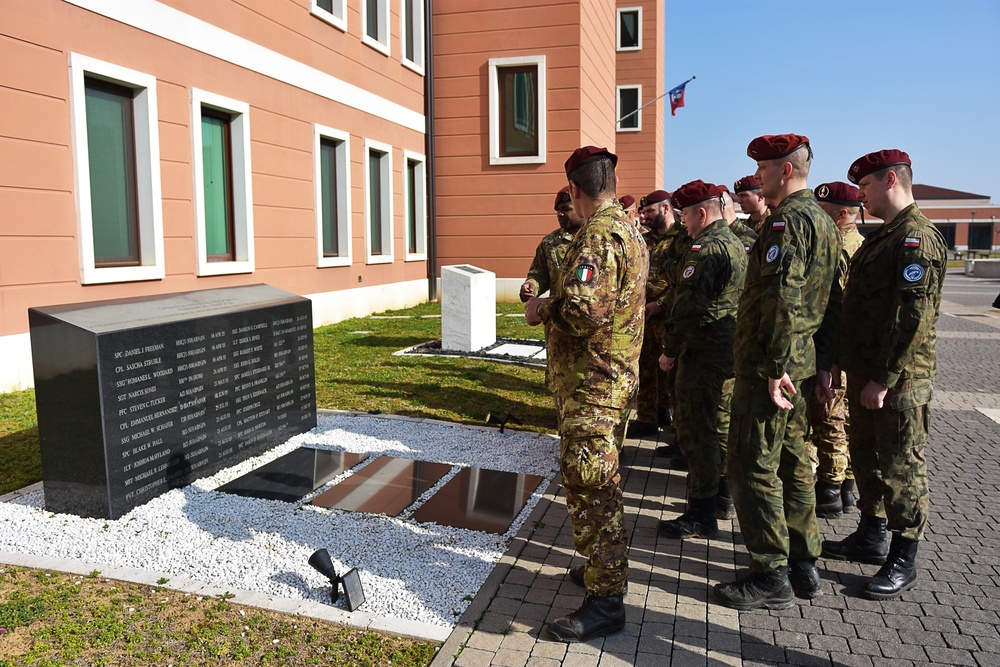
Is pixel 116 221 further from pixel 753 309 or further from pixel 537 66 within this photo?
pixel 537 66

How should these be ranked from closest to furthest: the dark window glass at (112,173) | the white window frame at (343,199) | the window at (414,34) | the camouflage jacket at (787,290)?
the camouflage jacket at (787,290), the dark window glass at (112,173), the white window frame at (343,199), the window at (414,34)

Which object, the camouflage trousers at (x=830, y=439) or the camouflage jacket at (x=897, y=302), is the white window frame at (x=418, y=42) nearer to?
the camouflage trousers at (x=830, y=439)

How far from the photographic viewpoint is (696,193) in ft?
16.1

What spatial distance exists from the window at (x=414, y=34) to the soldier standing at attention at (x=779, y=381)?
1549cm

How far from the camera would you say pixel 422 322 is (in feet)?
48.1

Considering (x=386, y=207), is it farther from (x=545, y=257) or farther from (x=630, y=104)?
(x=630, y=104)

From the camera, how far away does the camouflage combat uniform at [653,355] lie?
6574 mm

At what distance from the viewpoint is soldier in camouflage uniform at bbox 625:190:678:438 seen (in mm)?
6555

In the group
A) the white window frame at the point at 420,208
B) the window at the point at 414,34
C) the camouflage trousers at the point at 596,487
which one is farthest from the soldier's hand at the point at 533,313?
the window at the point at 414,34

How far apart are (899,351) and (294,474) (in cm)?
398

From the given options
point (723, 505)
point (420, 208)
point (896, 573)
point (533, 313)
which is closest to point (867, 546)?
point (896, 573)

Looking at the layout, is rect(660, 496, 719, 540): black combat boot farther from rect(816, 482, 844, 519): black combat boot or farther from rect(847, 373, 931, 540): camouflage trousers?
rect(847, 373, 931, 540): camouflage trousers

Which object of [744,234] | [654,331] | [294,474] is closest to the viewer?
[294,474]

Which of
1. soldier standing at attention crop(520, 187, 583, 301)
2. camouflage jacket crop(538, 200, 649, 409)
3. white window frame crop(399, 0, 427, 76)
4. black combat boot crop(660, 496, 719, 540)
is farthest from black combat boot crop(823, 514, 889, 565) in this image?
white window frame crop(399, 0, 427, 76)
